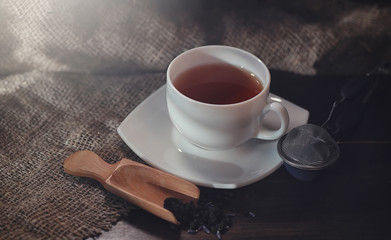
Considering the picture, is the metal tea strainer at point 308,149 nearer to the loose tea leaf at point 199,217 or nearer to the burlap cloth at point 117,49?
the loose tea leaf at point 199,217

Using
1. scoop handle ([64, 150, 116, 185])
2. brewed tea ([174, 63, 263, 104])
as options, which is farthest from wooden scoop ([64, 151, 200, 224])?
brewed tea ([174, 63, 263, 104])

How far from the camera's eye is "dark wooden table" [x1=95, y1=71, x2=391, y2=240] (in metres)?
0.82

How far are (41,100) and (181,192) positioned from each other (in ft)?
1.45

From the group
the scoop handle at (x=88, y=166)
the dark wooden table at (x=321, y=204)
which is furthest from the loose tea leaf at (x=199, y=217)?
the scoop handle at (x=88, y=166)

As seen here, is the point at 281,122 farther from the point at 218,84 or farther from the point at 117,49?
the point at 117,49

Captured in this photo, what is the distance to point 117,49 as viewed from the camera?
3.83 ft

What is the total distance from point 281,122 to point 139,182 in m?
0.29

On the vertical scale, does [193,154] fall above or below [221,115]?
below

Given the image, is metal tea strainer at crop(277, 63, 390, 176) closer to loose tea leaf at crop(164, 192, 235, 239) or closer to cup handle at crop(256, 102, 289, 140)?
cup handle at crop(256, 102, 289, 140)

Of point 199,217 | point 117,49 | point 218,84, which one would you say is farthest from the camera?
point 117,49

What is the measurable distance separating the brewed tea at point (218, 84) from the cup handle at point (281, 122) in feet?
0.24

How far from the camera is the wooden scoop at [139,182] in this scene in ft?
2.73

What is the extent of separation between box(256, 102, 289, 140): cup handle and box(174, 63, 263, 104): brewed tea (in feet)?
0.24

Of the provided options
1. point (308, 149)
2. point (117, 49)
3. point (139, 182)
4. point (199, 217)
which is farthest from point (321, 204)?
point (117, 49)
